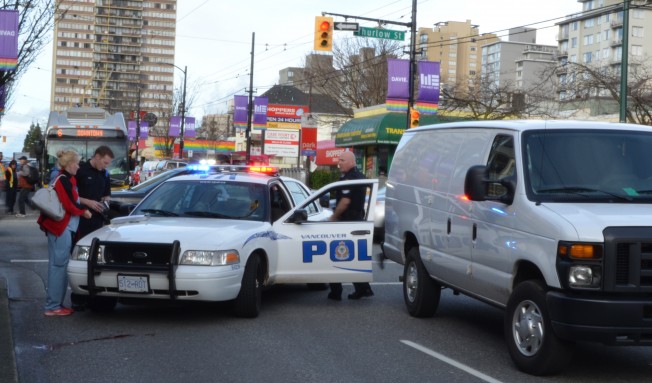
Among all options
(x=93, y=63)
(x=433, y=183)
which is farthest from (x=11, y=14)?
(x=93, y=63)

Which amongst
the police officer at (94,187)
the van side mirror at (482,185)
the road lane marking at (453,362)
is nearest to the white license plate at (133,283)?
the police officer at (94,187)

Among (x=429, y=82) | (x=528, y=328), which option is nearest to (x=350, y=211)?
(x=528, y=328)

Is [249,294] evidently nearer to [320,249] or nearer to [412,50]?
[320,249]

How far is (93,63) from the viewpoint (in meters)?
186

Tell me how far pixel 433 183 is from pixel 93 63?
18561cm

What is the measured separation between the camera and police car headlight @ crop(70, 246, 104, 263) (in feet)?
29.2

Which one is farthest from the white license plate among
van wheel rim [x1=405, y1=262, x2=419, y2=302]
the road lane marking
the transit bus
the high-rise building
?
the high-rise building

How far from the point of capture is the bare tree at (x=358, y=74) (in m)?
59.0

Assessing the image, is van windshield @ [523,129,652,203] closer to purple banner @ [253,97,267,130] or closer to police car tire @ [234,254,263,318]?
police car tire @ [234,254,263,318]

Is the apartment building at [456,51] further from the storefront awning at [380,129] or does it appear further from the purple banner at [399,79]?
the purple banner at [399,79]

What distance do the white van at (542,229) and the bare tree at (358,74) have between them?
49272mm

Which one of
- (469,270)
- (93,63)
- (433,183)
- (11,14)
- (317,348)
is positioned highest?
(93,63)

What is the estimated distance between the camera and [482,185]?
761cm

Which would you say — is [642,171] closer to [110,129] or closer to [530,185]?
[530,185]
